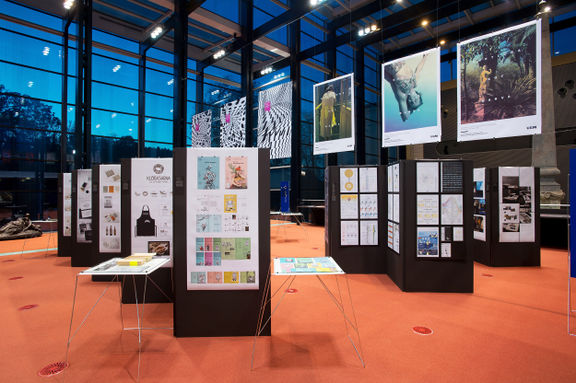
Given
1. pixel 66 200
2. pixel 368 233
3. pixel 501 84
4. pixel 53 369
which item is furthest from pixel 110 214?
pixel 501 84

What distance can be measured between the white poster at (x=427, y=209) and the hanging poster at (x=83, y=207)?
5717 mm

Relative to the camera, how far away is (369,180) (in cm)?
491

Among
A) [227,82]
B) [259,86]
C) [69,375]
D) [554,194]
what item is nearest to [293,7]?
[259,86]

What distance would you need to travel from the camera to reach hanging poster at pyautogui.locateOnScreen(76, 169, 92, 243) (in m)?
5.56

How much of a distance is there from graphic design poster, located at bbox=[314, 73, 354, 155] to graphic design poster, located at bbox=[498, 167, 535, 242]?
4075mm

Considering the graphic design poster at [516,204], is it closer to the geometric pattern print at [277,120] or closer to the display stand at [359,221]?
the display stand at [359,221]

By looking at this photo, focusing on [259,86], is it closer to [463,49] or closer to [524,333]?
[463,49]

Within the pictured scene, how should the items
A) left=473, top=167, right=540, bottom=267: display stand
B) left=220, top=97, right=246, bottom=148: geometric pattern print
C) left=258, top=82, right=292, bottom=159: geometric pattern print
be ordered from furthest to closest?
left=220, top=97, right=246, bottom=148: geometric pattern print → left=258, top=82, right=292, bottom=159: geometric pattern print → left=473, top=167, right=540, bottom=267: display stand

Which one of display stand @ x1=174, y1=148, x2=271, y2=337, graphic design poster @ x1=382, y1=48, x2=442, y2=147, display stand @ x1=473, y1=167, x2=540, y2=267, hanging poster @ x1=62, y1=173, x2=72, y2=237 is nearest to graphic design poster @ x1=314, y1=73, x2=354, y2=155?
graphic design poster @ x1=382, y1=48, x2=442, y2=147

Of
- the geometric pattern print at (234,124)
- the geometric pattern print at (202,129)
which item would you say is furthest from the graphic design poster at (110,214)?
the geometric pattern print at (202,129)

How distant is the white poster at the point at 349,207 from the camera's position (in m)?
4.91

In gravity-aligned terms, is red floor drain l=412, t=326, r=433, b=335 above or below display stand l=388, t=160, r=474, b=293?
below

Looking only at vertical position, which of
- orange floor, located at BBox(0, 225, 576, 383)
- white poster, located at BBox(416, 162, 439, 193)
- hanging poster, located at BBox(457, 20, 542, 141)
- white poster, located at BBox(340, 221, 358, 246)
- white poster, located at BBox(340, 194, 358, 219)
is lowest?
orange floor, located at BBox(0, 225, 576, 383)

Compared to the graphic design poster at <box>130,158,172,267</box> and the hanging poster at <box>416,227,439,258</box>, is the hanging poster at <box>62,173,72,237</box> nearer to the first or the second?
the graphic design poster at <box>130,158,172,267</box>
